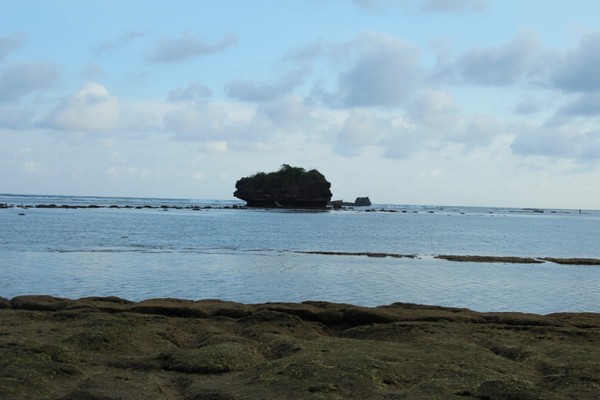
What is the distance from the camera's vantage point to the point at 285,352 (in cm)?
1598

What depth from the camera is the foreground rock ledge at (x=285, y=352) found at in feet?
40.1

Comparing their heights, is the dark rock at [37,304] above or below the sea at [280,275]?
above

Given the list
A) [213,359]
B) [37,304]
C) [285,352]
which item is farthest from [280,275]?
[213,359]

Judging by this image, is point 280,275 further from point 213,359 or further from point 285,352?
point 213,359

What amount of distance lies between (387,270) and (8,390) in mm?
37924

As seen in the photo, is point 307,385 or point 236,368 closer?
point 307,385

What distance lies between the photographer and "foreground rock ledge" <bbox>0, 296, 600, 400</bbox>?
12227mm

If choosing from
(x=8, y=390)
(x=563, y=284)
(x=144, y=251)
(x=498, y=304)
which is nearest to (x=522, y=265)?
(x=563, y=284)

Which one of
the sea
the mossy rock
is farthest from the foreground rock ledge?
the sea

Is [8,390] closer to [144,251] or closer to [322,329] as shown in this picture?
[322,329]

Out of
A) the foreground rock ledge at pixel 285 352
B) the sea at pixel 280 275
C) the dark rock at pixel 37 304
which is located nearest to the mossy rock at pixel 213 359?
the foreground rock ledge at pixel 285 352

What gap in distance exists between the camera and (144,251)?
58406 millimetres

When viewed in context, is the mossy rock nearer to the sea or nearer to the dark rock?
the dark rock

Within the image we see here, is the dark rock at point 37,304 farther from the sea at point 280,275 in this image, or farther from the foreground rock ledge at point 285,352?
the sea at point 280,275
